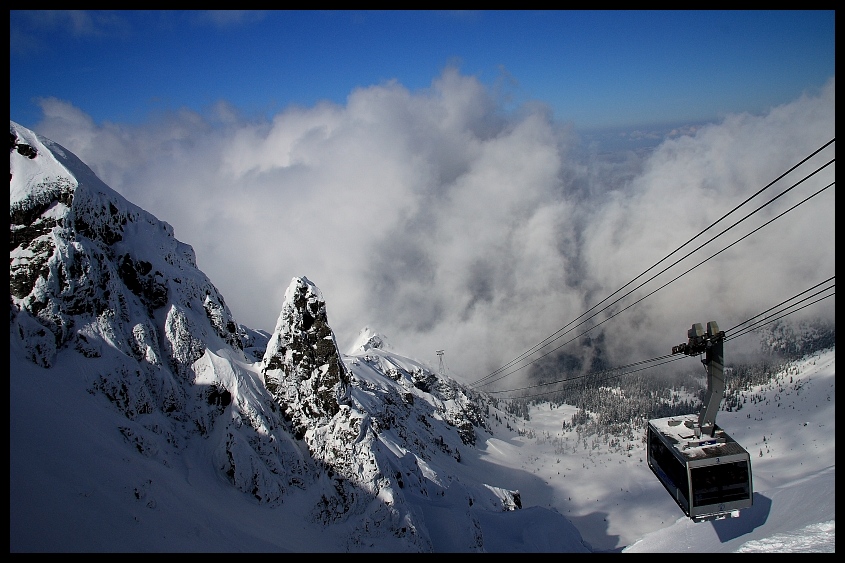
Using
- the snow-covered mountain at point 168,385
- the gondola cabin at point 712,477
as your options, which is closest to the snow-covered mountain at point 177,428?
the snow-covered mountain at point 168,385

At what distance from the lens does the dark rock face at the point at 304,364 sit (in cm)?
3550

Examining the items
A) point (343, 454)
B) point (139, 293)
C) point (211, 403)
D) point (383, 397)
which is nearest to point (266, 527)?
point (343, 454)

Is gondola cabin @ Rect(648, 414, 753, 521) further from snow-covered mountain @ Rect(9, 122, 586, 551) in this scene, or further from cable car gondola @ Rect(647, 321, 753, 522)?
snow-covered mountain @ Rect(9, 122, 586, 551)

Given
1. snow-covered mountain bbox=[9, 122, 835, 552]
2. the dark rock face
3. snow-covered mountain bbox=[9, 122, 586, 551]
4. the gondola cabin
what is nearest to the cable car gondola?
the gondola cabin

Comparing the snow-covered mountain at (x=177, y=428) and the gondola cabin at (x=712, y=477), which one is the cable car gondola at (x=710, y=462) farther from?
the snow-covered mountain at (x=177, y=428)

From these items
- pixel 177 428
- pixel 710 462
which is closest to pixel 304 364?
pixel 177 428

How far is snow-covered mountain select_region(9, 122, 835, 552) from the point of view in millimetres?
19984

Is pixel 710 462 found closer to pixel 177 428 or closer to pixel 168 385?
pixel 177 428

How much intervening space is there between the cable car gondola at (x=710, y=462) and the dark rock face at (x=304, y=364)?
25374 millimetres

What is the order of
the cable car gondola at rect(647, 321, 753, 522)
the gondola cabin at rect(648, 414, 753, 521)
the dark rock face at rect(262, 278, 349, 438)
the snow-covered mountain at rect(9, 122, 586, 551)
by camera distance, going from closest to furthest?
the cable car gondola at rect(647, 321, 753, 522) → the gondola cabin at rect(648, 414, 753, 521) → the snow-covered mountain at rect(9, 122, 586, 551) → the dark rock face at rect(262, 278, 349, 438)

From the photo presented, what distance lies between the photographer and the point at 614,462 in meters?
143

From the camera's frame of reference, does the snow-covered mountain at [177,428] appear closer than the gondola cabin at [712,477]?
No

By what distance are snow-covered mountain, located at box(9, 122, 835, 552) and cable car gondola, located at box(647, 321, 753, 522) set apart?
2.24m
